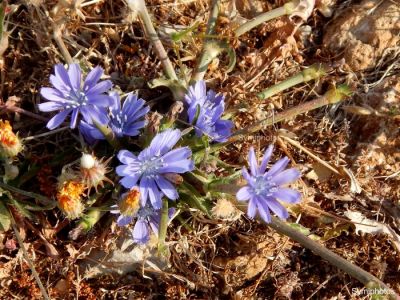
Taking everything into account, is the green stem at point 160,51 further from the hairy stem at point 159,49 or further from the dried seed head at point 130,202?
the dried seed head at point 130,202

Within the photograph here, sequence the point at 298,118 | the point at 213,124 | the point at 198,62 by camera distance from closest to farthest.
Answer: the point at 213,124, the point at 198,62, the point at 298,118

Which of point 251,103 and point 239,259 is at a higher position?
point 251,103

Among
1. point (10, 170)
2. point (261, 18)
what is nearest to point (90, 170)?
point (10, 170)

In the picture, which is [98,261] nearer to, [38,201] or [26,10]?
[38,201]

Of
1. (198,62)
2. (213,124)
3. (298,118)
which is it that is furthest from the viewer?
(298,118)

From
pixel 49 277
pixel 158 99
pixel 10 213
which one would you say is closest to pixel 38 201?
pixel 10 213

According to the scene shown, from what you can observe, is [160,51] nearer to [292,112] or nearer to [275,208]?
[292,112]
